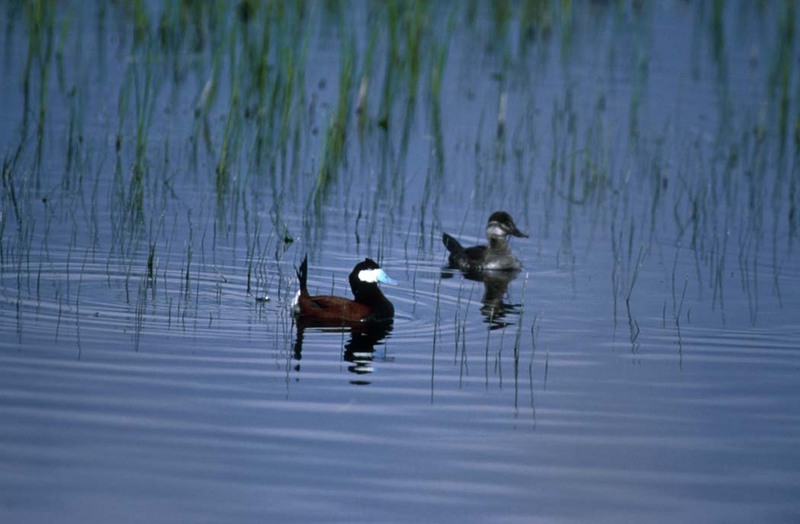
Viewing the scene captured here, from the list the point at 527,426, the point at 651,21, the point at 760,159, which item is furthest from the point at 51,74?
the point at 527,426

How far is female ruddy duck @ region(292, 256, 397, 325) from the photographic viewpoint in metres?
9.23

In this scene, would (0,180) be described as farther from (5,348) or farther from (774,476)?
(774,476)

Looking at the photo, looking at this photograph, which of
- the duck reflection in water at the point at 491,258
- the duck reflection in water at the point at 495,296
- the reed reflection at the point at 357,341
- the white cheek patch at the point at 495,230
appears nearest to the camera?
the reed reflection at the point at 357,341

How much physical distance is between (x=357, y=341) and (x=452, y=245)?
122 inches

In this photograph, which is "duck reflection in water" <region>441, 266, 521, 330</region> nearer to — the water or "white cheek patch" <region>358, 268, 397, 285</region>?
the water

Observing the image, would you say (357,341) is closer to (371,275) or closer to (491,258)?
(371,275)

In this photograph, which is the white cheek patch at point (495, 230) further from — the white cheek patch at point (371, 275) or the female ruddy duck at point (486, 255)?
the white cheek patch at point (371, 275)

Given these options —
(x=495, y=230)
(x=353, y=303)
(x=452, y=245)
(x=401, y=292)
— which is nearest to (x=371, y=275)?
(x=353, y=303)

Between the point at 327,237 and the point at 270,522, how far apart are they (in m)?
6.30

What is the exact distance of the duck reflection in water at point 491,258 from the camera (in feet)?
37.6

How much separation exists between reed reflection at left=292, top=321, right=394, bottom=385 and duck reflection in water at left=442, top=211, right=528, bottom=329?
204 cm

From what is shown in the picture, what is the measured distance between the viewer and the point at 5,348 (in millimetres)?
7973

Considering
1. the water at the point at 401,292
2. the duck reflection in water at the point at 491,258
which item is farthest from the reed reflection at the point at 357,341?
the duck reflection in water at the point at 491,258

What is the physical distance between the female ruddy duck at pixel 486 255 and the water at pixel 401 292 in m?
0.20
